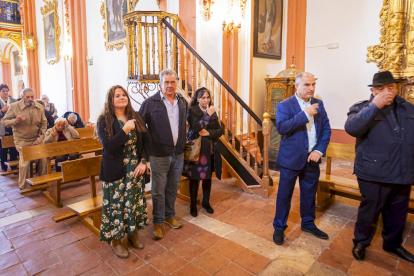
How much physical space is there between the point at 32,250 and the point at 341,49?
703cm

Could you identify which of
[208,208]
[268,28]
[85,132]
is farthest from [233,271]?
[268,28]

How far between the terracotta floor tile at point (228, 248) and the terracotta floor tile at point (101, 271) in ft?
3.18

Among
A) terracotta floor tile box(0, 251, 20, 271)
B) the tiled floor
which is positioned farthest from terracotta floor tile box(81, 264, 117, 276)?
terracotta floor tile box(0, 251, 20, 271)

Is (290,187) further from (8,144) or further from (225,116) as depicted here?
(8,144)

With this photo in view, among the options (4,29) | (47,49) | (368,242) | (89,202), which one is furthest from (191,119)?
(4,29)

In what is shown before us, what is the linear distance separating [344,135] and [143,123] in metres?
5.60

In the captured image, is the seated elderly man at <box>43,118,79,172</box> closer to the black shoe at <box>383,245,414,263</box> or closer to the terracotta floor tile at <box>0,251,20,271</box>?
the terracotta floor tile at <box>0,251,20,271</box>

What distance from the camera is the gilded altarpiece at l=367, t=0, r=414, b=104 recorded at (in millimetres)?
5461

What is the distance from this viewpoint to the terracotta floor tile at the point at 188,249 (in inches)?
105

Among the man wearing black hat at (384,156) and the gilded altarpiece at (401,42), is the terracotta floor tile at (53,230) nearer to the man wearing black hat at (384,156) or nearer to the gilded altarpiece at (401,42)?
the man wearing black hat at (384,156)

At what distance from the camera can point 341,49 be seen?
659cm

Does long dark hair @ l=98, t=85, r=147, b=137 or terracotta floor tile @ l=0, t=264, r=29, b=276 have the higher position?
long dark hair @ l=98, t=85, r=147, b=137

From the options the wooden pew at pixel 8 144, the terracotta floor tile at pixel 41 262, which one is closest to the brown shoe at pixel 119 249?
the terracotta floor tile at pixel 41 262

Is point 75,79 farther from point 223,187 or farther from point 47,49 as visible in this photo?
point 223,187
